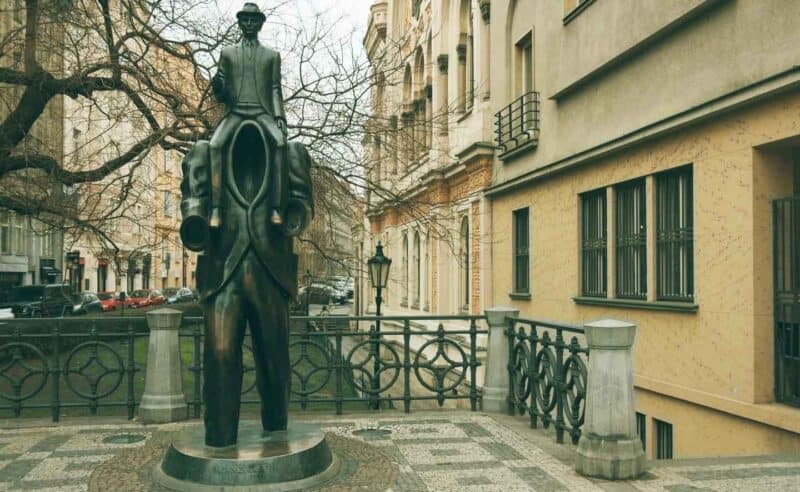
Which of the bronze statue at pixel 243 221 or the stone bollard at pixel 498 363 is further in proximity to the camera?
the stone bollard at pixel 498 363

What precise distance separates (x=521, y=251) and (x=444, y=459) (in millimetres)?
12007

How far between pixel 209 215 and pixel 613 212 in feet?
29.8

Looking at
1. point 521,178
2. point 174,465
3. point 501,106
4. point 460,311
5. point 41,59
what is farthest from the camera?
point 460,311

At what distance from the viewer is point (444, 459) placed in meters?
7.73

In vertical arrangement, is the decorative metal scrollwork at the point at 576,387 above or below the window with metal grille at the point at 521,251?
below

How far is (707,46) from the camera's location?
11.0 metres

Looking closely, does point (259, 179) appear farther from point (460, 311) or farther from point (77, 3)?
point (460, 311)

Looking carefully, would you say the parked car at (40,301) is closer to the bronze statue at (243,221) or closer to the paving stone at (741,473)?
the bronze statue at (243,221)

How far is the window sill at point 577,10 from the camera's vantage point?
1468cm

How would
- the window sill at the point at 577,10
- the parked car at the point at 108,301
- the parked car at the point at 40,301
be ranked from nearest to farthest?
Result: the window sill at the point at 577,10
the parked car at the point at 40,301
the parked car at the point at 108,301

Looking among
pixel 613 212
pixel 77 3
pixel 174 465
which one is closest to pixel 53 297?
pixel 77 3

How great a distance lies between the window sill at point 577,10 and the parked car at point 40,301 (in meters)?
24.8

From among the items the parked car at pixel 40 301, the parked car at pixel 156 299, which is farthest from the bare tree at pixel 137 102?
the parked car at pixel 156 299

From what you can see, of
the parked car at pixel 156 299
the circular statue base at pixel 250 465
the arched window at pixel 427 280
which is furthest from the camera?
the parked car at pixel 156 299
